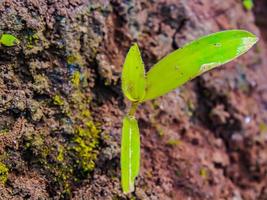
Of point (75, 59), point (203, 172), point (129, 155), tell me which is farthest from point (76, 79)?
point (203, 172)

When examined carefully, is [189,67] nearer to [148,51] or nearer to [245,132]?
[148,51]

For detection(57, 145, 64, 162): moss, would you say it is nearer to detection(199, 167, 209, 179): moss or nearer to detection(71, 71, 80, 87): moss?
detection(71, 71, 80, 87): moss

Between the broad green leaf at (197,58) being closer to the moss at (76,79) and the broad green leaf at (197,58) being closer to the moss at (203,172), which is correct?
the moss at (76,79)

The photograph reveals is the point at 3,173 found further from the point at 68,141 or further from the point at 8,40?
the point at 8,40

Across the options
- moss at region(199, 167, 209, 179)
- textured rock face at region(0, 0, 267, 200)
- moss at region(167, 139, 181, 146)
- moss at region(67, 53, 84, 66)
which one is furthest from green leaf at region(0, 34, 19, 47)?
moss at region(199, 167, 209, 179)

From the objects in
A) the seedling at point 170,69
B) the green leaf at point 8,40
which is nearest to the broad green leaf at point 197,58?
the seedling at point 170,69

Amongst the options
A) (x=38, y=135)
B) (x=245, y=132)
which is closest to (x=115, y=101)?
(x=38, y=135)
